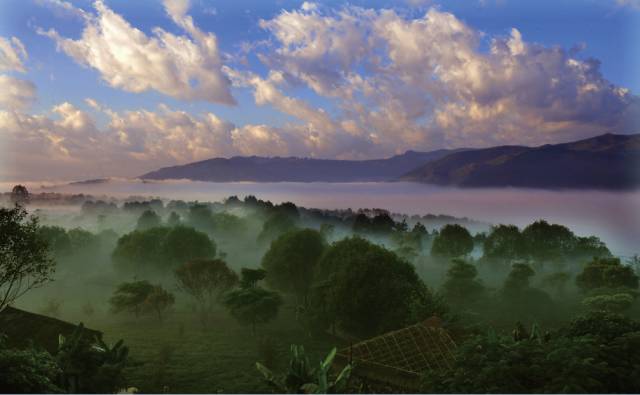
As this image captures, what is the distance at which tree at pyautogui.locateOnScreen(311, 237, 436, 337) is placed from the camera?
29.9m

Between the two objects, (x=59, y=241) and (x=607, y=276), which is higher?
(x=59, y=241)

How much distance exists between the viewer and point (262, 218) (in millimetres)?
74562

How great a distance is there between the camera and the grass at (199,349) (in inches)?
938

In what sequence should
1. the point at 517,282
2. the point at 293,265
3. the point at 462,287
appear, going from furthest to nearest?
the point at 517,282 → the point at 462,287 → the point at 293,265

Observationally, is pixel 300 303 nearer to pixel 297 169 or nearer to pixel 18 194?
pixel 297 169

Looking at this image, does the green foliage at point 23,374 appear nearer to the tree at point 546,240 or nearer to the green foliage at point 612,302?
the green foliage at point 612,302

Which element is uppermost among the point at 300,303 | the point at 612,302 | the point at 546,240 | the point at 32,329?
the point at 32,329

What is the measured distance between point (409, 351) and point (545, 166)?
1755 inches

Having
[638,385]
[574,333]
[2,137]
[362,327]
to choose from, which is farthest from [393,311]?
[2,137]

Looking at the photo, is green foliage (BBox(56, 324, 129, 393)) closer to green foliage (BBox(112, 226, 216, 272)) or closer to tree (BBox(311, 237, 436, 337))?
tree (BBox(311, 237, 436, 337))

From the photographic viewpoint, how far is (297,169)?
1961 inches

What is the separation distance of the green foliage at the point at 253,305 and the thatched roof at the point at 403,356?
17.1m

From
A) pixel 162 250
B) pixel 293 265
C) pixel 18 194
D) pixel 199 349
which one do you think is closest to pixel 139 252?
pixel 162 250

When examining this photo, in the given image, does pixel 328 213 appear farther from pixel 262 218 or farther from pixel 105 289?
pixel 105 289
